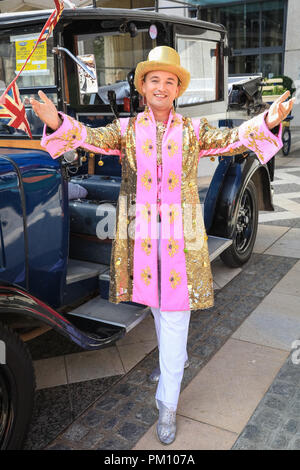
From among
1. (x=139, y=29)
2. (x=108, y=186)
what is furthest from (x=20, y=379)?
(x=139, y=29)

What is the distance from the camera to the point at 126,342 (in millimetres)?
3186

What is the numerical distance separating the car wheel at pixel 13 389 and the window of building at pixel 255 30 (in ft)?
48.0

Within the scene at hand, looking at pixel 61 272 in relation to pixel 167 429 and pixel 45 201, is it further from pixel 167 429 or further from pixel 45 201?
pixel 167 429

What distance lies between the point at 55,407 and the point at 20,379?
58 centimetres

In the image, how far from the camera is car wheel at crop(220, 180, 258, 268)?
4.29 meters

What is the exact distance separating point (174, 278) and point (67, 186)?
0.92 metres

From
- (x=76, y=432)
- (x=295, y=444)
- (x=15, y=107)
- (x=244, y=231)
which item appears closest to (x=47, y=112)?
(x=15, y=107)

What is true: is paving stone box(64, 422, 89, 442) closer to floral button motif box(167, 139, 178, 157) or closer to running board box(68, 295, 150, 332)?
running board box(68, 295, 150, 332)

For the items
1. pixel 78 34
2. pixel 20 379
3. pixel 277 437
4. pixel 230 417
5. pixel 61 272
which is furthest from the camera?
pixel 78 34

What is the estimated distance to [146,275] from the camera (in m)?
2.21

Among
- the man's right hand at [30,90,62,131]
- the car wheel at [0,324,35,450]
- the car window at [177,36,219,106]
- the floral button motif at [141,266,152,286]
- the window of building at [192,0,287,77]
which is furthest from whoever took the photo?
the window of building at [192,0,287,77]

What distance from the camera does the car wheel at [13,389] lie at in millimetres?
1997

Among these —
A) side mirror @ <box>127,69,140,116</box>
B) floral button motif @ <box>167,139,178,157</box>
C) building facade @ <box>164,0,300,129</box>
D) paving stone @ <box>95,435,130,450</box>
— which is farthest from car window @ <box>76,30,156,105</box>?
building facade @ <box>164,0,300,129</box>

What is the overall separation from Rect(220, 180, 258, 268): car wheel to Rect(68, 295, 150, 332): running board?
1649 millimetres
